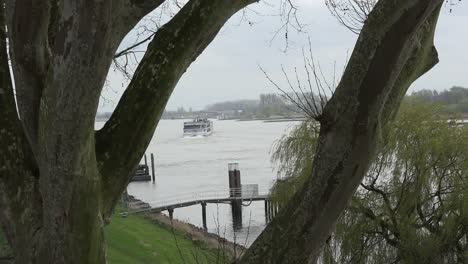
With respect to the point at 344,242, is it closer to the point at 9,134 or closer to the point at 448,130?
the point at 448,130

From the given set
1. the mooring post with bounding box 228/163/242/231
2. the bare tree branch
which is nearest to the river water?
the mooring post with bounding box 228/163/242/231

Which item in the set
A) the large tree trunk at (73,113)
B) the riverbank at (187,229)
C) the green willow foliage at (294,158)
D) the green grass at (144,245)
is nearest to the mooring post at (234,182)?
the riverbank at (187,229)

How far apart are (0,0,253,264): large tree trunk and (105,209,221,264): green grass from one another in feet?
32.4

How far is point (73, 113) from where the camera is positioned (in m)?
2.29

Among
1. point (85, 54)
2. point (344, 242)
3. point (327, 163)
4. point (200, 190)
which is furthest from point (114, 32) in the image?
point (200, 190)

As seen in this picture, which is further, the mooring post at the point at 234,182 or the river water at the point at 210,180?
the mooring post at the point at 234,182

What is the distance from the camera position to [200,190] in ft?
110

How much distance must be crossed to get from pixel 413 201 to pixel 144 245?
9.13m

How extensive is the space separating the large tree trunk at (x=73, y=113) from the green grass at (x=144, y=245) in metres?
9.04

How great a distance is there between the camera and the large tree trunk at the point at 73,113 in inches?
87.9

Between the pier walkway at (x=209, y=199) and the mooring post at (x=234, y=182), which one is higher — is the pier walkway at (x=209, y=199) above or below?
below

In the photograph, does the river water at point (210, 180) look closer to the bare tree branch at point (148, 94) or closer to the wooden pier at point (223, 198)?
the wooden pier at point (223, 198)

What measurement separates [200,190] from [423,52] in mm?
31214

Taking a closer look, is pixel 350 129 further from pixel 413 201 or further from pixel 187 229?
pixel 187 229
